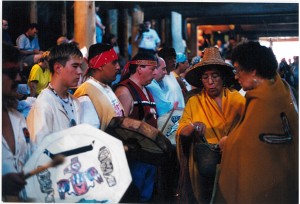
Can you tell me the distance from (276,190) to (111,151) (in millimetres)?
1160

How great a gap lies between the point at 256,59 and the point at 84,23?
4.40 m

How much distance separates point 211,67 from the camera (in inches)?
218

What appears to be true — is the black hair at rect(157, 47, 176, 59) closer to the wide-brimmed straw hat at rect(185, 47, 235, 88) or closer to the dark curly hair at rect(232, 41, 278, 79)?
the wide-brimmed straw hat at rect(185, 47, 235, 88)

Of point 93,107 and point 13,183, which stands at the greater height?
point 93,107

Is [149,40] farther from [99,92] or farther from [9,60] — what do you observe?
[9,60]

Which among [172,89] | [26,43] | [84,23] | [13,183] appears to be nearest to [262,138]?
[13,183]

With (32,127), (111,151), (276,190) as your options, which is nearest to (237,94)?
(276,190)

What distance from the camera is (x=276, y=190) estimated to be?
5.06m

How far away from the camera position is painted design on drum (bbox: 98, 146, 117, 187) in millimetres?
4828

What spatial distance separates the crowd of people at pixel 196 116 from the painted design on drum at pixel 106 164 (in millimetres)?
314

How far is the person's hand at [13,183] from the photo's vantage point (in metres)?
4.62

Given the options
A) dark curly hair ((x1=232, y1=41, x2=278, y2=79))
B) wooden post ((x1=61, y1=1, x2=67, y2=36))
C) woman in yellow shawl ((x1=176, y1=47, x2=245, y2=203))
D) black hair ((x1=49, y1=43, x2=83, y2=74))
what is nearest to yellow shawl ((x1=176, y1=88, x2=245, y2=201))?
woman in yellow shawl ((x1=176, y1=47, x2=245, y2=203))

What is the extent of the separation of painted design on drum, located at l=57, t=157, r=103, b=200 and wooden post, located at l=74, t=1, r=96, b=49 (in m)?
4.23

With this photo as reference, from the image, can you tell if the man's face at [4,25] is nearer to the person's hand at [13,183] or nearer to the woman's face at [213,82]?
the person's hand at [13,183]
